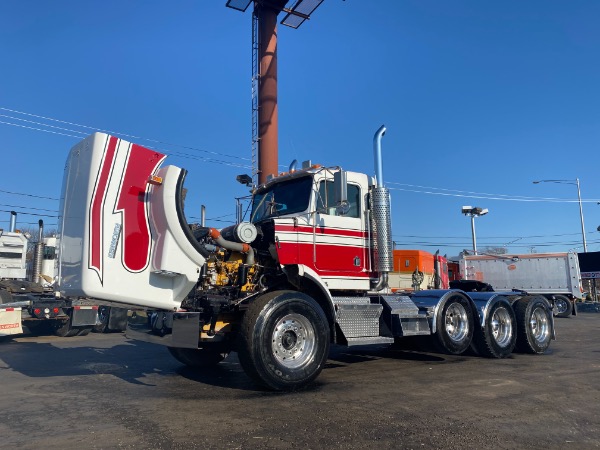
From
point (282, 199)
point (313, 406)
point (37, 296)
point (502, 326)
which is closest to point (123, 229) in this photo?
point (282, 199)

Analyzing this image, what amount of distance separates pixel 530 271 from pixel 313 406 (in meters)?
24.3

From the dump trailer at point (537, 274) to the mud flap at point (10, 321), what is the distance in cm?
2213

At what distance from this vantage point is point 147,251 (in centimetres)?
643

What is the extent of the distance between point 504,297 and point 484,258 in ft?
58.5

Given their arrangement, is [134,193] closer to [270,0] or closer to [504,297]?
[504,297]

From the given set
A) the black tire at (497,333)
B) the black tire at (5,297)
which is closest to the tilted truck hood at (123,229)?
the black tire at (497,333)

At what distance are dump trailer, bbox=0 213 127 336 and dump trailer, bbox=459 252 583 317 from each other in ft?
66.0

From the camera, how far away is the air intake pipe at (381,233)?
8703mm

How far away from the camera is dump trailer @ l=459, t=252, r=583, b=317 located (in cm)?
2556

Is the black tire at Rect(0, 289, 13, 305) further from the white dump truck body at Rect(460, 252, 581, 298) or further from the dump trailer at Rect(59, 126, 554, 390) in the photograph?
the white dump truck body at Rect(460, 252, 581, 298)

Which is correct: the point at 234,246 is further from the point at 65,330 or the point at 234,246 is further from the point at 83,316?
the point at 65,330

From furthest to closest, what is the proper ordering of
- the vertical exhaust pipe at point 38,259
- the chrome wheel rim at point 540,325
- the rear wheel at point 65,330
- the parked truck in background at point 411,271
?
the vertical exhaust pipe at point 38,259 < the rear wheel at point 65,330 < the chrome wheel rim at point 540,325 < the parked truck in background at point 411,271

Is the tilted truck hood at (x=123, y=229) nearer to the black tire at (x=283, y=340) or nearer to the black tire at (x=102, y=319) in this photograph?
the black tire at (x=283, y=340)

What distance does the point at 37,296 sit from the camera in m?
14.2
